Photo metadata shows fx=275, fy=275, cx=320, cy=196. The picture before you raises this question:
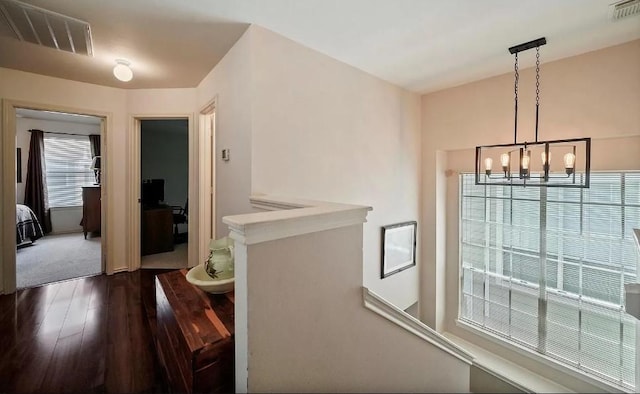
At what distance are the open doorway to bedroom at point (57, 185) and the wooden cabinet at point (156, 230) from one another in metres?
0.79

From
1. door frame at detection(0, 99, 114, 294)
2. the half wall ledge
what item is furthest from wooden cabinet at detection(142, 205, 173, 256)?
the half wall ledge

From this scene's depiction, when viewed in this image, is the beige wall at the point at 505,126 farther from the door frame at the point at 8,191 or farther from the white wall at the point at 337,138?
the door frame at the point at 8,191

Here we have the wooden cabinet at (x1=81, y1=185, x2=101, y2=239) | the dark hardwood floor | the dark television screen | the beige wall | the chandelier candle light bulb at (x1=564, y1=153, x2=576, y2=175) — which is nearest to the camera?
the dark hardwood floor

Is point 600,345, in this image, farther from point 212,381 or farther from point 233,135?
point 233,135

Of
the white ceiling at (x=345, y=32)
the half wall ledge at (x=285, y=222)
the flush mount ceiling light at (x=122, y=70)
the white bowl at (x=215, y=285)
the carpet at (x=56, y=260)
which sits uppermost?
the white ceiling at (x=345, y=32)

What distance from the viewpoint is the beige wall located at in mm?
2496

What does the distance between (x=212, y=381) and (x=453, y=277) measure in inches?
144

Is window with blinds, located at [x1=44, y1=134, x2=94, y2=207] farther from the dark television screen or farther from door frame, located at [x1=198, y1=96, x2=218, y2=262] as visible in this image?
door frame, located at [x1=198, y1=96, x2=218, y2=262]

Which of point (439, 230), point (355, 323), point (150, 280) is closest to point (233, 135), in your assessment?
point (355, 323)

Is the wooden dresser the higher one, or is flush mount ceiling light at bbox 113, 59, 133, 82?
flush mount ceiling light at bbox 113, 59, 133, 82

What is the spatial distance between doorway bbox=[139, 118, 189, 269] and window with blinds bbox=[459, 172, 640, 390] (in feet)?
13.7

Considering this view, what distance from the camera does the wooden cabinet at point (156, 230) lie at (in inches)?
168

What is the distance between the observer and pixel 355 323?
136cm

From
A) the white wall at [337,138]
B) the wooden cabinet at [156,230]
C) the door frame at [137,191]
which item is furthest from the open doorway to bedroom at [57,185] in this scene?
the white wall at [337,138]
